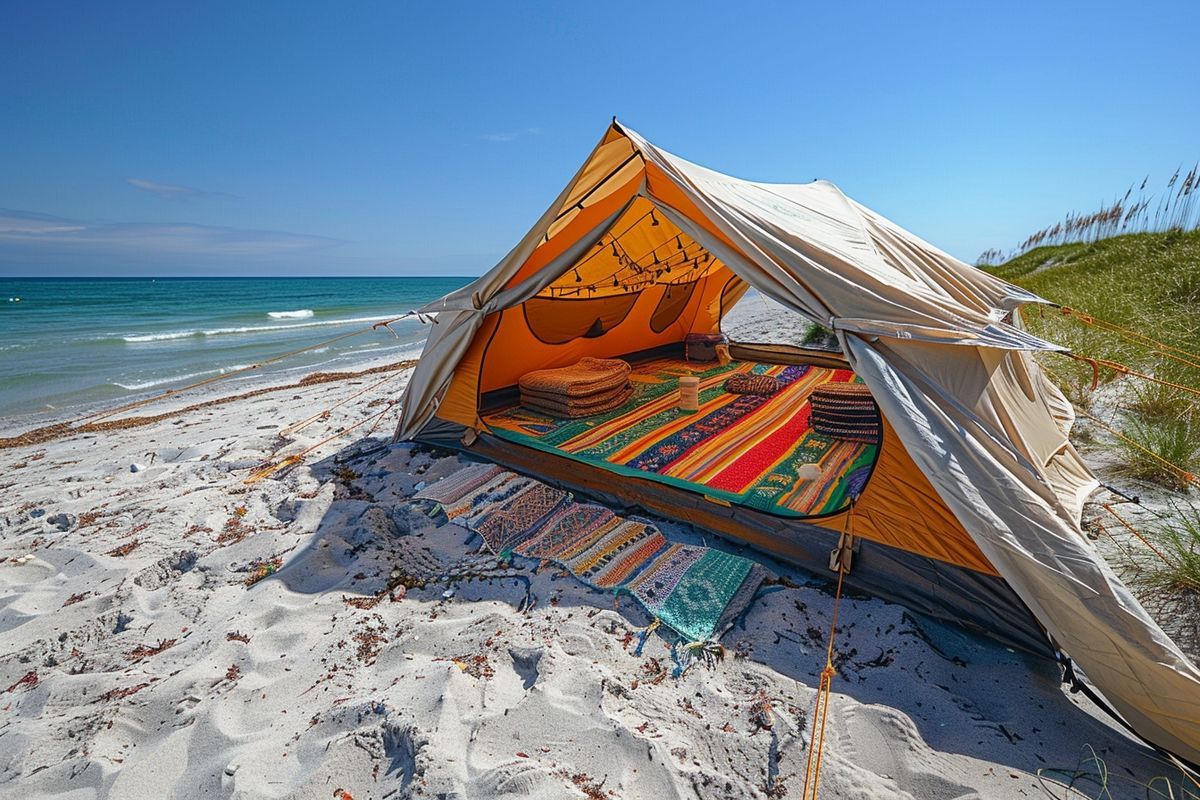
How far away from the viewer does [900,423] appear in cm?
218

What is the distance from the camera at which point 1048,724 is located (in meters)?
1.75

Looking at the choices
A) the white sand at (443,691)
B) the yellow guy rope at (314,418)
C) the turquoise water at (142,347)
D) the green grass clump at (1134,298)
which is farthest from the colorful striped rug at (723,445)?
the turquoise water at (142,347)

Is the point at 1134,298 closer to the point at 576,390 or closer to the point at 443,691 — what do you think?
the point at 576,390

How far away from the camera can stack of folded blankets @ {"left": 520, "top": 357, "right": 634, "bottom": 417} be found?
4352 mm

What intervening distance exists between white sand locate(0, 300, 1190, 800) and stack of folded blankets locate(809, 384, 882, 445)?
156 cm

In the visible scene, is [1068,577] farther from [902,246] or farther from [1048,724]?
[902,246]

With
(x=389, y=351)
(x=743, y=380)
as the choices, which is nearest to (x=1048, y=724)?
(x=743, y=380)

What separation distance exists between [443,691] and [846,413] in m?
3.12

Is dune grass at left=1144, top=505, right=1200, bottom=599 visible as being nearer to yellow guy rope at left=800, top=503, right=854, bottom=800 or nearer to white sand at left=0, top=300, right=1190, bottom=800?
white sand at left=0, top=300, right=1190, bottom=800

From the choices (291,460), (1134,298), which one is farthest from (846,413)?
(1134,298)

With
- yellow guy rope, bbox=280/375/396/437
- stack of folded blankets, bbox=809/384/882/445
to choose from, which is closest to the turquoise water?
yellow guy rope, bbox=280/375/396/437

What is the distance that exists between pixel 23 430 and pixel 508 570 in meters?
6.85

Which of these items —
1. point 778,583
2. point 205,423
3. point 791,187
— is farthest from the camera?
point 205,423

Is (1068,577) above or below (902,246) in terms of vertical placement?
below
